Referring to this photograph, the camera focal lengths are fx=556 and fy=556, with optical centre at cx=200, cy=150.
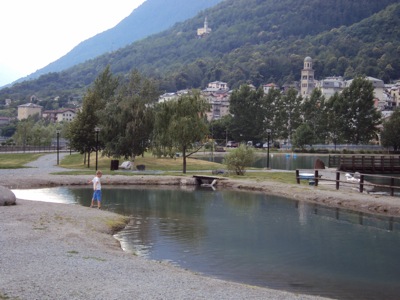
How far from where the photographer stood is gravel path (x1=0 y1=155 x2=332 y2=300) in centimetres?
1385

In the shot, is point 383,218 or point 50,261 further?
point 383,218

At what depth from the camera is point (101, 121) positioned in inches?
2598

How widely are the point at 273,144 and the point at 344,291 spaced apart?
134723mm

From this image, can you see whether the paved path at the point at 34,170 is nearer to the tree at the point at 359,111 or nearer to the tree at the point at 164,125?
the tree at the point at 164,125

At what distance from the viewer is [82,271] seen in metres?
16.0

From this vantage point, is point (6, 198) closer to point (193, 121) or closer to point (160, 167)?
point (193, 121)

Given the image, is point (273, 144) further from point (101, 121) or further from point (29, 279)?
point (29, 279)

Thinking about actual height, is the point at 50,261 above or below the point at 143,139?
below

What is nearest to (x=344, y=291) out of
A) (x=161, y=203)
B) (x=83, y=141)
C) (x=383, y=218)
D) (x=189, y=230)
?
(x=189, y=230)

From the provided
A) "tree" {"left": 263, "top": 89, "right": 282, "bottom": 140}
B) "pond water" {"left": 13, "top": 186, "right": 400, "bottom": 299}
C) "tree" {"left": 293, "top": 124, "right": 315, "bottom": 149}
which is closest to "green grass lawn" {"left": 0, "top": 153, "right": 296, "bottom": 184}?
"pond water" {"left": 13, "top": 186, "right": 400, "bottom": 299}

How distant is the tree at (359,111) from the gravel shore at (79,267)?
Result: 110 meters

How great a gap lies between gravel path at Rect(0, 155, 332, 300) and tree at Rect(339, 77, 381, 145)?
11466 cm

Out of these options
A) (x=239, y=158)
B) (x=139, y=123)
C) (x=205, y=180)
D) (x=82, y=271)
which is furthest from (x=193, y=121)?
(x=82, y=271)

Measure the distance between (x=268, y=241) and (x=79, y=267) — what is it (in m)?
11.2
